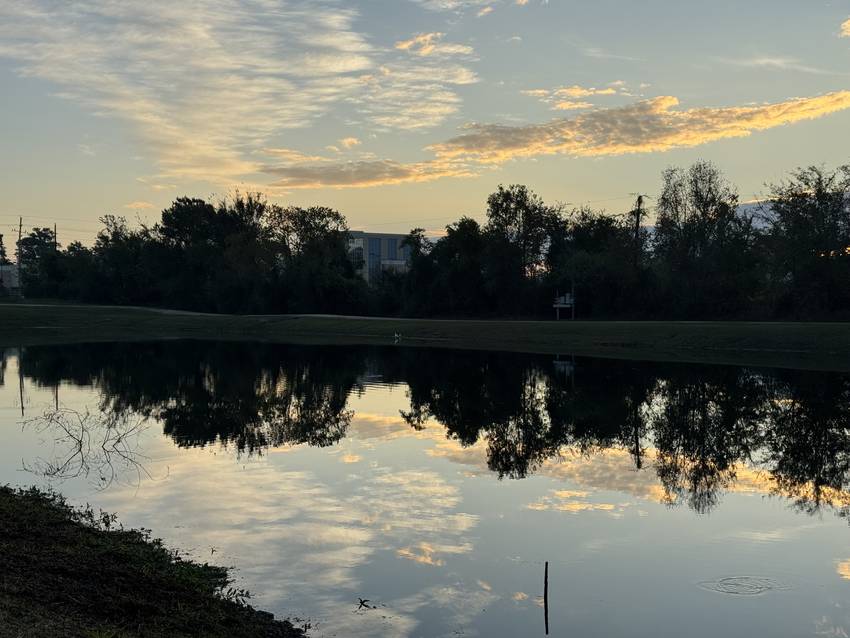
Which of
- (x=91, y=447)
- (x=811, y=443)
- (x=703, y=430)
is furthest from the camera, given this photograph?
(x=703, y=430)

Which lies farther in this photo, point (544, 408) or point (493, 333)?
point (493, 333)

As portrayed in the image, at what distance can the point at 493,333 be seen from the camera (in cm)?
7450

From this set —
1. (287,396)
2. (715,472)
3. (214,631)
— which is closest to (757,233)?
(287,396)

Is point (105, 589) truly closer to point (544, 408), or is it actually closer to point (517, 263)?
point (544, 408)

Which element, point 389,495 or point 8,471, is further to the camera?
point 8,471

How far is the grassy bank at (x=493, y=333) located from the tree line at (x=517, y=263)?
1411 centimetres

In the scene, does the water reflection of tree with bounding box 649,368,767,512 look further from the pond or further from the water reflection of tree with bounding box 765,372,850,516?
the water reflection of tree with bounding box 765,372,850,516

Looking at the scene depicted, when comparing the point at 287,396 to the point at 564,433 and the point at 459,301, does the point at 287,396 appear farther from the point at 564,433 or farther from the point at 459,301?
the point at 459,301

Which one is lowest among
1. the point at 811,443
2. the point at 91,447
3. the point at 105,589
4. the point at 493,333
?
the point at 811,443

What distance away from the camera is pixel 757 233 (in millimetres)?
88812

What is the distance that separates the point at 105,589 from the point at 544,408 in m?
22.7

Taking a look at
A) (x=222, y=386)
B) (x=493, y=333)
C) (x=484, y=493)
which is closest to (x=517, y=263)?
(x=493, y=333)

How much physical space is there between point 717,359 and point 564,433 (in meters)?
30.5

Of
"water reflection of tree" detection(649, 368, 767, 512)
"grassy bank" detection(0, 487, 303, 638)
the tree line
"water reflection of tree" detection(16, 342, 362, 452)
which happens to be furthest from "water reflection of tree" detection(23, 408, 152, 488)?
the tree line
